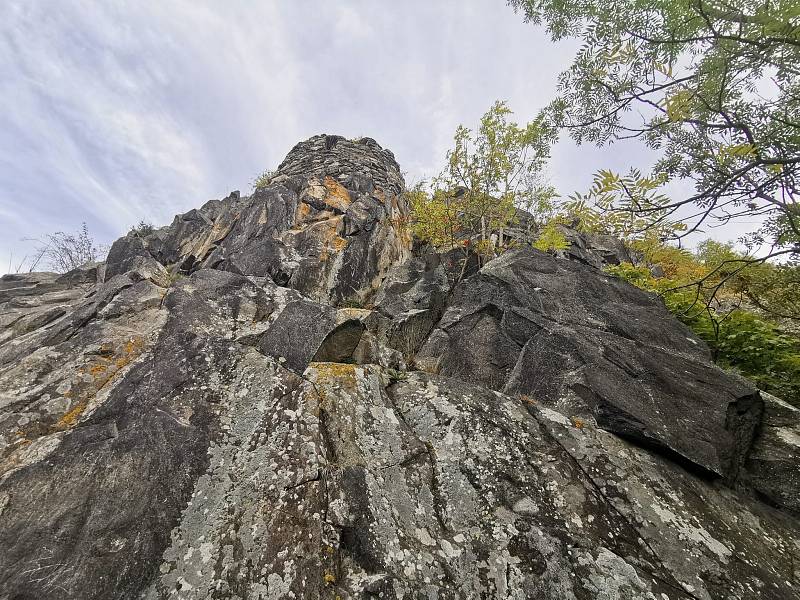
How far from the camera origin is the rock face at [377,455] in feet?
11.1

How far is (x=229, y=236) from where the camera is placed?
570 inches

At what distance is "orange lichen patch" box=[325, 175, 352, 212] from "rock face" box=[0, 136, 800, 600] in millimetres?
9201

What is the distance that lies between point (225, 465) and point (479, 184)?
13.5 meters

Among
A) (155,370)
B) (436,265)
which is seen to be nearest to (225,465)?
(155,370)

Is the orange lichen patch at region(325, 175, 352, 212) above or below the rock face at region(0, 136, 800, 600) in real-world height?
above

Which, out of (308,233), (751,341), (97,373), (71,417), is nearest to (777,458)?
(751,341)

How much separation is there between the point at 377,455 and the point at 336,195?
47.2 ft

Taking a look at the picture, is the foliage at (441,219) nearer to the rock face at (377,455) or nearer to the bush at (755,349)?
the rock face at (377,455)

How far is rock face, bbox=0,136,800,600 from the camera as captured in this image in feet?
11.1

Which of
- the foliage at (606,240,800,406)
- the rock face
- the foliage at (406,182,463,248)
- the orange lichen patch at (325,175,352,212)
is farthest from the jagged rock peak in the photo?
the foliage at (606,240,800,406)

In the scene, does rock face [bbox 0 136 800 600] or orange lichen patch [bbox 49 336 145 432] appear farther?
orange lichen patch [bbox 49 336 145 432]

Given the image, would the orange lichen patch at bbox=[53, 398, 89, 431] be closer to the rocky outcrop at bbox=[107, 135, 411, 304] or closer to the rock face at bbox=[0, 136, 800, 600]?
the rock face at bbox=[0, 136, 800, 600]

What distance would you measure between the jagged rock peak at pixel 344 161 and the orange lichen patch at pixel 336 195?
2.14 feet

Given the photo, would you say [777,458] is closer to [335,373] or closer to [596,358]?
[596,358]
